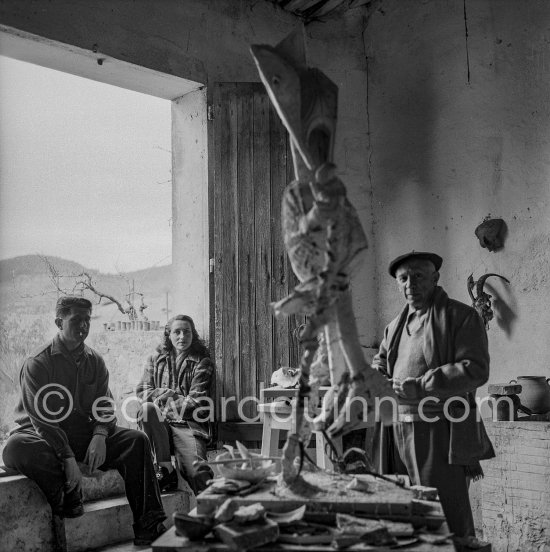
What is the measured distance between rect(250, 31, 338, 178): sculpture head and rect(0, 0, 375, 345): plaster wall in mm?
2741

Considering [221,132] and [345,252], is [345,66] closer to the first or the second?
[221,132]

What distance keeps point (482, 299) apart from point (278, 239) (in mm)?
1671

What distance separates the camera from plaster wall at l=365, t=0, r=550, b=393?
16.0 ft

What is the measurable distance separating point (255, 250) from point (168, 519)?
215cm

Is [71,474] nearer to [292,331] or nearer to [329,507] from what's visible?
[292,331]

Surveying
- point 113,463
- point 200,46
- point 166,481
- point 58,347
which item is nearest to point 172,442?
point 166,481

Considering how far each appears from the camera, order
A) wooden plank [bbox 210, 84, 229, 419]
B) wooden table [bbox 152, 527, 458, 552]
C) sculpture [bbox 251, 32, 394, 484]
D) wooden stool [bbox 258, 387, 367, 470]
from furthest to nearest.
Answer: wooden plank [bbox 210, 84, 229, 419]
wooden stool [bbox 258, 387, 367, 470]
sculpture [bbox 251, 32, 394, 484]
wooden table [bbox 152, 527, 458, 552]

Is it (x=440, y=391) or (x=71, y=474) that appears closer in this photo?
(x=440, y=391)

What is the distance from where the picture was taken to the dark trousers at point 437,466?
324 cm

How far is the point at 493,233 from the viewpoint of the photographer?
5035mm

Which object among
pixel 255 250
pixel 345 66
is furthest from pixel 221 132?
pixel 345 66

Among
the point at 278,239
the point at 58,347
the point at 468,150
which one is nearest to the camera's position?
the point at 58,347

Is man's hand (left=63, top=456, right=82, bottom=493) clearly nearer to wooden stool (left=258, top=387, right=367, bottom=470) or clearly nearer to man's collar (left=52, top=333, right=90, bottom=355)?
man's collar (left=52, top=333, right=90, bottom=355)

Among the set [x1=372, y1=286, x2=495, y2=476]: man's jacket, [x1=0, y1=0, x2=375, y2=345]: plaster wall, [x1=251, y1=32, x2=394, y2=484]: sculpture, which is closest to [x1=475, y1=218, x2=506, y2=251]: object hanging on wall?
[x1=0, y1=0, x2=375, y2=345]: plaster wall
